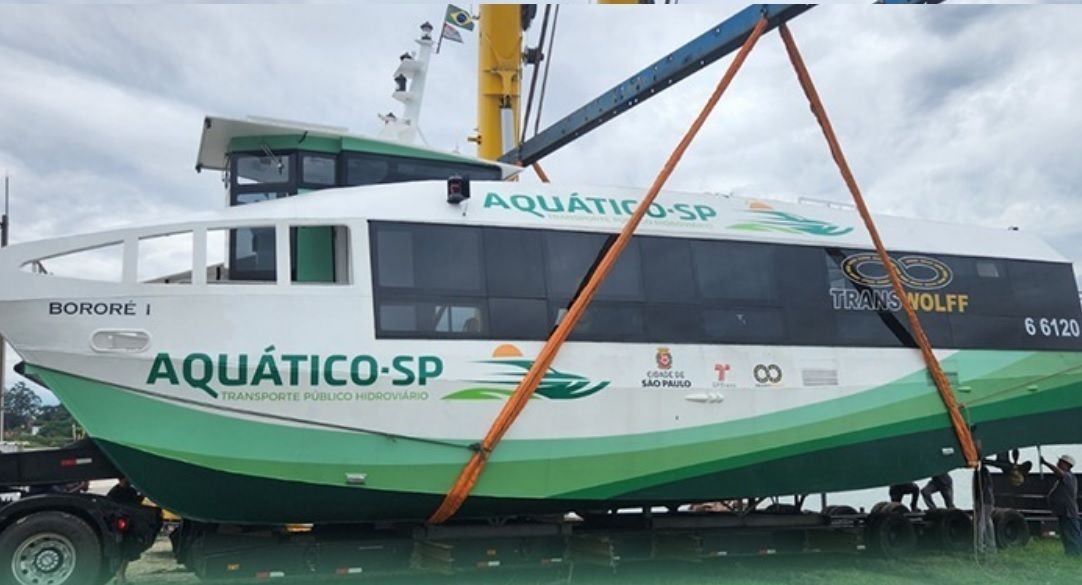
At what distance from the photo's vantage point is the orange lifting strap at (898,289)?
411 inches

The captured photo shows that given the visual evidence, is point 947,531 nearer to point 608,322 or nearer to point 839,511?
point 839,511

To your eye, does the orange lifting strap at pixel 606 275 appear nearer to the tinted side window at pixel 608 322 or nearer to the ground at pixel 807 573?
the tinted side window at pixel 608 322

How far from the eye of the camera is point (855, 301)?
34.4 feet

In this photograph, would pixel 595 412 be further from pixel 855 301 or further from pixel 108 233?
pixel 108 233

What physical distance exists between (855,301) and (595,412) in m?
3.58

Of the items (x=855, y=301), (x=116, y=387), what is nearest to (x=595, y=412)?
(x=855, y=301)

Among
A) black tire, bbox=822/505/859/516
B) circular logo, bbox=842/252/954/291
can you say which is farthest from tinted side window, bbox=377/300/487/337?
black tire, bbox=822/505/859/516

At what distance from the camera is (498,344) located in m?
8.79

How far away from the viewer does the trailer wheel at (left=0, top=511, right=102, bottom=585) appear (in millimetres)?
7621

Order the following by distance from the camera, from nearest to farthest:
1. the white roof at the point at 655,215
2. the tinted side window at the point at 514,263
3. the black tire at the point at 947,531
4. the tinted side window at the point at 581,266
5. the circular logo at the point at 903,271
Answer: the white roof at the point at 655,215, the tinted side window at the point at 514,263, the tinted side window at the point at 581,266, the circular logo at the point at 903,271, the black tire at the point at 947,531

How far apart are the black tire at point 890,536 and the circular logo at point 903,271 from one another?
9.11ft

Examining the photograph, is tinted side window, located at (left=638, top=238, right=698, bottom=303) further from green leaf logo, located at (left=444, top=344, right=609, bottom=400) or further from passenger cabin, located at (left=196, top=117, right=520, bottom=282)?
passenger cabin, located at (left=196, top=117, right=520, bottom=282)

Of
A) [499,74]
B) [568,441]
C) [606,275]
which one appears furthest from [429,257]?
[499,74]

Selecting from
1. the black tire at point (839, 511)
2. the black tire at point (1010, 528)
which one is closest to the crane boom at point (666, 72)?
the black tire at point (839, 511)
